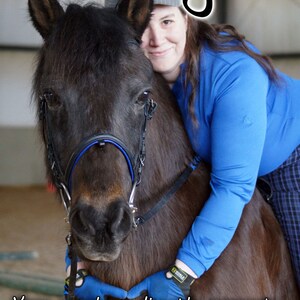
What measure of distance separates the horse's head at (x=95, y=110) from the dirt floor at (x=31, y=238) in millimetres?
1524

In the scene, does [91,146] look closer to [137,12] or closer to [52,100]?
[52,100]

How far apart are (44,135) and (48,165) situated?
12 centimetres

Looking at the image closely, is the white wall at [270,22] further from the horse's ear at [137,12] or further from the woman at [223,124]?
the horse's ear at [137,12]

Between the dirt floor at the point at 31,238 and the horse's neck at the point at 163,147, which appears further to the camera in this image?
the dirt floor at the point at 31,238

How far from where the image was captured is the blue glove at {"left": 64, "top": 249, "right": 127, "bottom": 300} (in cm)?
209

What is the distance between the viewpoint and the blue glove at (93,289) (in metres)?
2.09

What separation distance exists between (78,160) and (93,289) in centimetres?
54

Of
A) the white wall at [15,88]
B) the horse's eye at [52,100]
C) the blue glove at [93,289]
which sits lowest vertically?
the white wall at [15,88]

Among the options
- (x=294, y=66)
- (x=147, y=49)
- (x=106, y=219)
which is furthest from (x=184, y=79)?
(x=294, y=66)

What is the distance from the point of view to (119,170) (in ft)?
6.13

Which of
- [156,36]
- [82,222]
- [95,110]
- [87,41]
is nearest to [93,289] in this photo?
[82,222]

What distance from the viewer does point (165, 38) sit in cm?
229

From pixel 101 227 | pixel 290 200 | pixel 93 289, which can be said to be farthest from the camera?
pixel 290 200

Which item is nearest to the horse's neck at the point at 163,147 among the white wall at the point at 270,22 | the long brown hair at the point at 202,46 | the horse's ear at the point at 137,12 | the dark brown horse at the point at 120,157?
the dark brown horse at the point at 120,157
